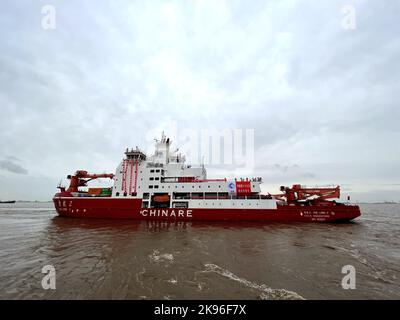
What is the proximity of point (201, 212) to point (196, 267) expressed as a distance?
580 inches

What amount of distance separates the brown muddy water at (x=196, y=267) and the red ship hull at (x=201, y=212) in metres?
8.23

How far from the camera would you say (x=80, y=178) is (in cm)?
2847

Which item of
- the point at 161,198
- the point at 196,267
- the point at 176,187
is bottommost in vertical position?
the point at 196,267

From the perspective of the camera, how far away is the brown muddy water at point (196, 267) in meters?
6.41

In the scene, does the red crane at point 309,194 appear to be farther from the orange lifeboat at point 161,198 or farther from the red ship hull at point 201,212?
the orange lifeboat at point 161,198

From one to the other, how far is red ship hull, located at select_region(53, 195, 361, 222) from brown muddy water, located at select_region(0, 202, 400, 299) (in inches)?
324

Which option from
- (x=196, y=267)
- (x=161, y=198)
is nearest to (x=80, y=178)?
(x=161, y=198)

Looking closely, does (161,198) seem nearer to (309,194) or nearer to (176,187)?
(176,187)

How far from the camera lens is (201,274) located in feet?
25.6

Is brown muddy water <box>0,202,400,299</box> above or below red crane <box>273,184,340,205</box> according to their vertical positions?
below

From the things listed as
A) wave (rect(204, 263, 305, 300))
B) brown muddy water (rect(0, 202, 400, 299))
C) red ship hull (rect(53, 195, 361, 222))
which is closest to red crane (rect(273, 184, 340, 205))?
red ship hull (rect(53, 195, 361, 222))

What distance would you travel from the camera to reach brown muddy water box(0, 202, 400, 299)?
21.0 ft

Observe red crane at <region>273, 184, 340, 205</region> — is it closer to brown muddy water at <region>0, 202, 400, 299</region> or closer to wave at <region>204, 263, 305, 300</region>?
brown muddy water at <region>0, 202, 400, 299</region>
